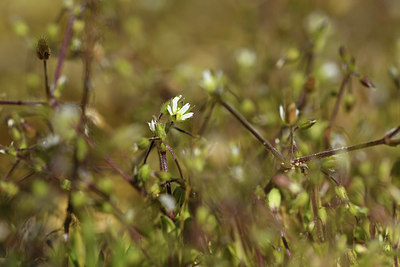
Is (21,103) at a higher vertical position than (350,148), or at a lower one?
higher

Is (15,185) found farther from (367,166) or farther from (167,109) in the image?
(367,166)

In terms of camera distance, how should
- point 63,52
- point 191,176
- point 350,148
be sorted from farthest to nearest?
point 63,52 < point 191,176 < point 350,148

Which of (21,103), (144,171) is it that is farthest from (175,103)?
(21,103)

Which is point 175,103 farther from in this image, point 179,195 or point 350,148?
point 350,148

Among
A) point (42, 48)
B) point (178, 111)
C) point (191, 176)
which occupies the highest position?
point (42, 48)

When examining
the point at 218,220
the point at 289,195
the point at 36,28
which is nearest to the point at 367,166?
the point at 289,195

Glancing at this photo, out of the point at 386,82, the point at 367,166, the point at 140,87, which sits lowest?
the point at 386,82

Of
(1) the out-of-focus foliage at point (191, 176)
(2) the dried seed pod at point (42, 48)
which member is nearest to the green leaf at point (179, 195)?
(1) the out-of-focus foliage at point (191, 176)

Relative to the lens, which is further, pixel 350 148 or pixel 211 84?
pixel 211 84

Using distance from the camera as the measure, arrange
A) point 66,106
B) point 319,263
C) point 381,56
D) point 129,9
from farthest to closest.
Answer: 1. point 129,9
2. point 381,56
3. point 66,106
4. point 319,263

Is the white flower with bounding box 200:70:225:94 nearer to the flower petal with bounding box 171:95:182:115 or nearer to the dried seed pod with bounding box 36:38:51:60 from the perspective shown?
the flower petal with bounding box 171:95:182:115

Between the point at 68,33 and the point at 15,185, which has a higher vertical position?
the point at 68,33
